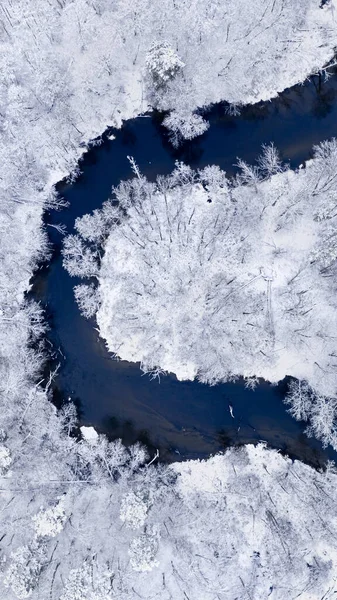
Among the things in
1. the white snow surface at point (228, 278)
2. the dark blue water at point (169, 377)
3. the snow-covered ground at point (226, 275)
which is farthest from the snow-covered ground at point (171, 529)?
the white snow surface at point (228, 278)

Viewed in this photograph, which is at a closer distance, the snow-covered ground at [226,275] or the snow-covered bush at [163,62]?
the snow-covered bush at [163,62]

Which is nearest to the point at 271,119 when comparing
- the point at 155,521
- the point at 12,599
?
the point at 155,521

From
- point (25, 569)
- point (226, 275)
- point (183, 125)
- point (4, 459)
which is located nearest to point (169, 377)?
point (226, 275)

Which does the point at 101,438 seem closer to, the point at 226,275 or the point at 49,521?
the point at 49,521

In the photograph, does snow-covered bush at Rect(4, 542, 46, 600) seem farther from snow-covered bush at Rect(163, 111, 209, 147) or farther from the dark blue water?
snow-covered bush at Rect(163, 111, 209, 147)

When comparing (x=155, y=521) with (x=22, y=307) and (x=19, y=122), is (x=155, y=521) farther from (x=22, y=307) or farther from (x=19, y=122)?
(x=19, y=122)

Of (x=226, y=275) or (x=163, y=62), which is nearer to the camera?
(x=163, y=62)

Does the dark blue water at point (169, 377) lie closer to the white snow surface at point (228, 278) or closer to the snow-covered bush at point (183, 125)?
the snow-covered bush at point (183, 125)
